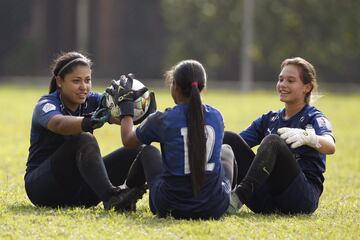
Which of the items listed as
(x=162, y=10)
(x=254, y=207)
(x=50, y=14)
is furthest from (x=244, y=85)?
(x=254, y=207)

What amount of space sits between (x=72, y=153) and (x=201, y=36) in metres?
29.5

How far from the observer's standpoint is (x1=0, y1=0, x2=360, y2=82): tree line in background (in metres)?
34.7

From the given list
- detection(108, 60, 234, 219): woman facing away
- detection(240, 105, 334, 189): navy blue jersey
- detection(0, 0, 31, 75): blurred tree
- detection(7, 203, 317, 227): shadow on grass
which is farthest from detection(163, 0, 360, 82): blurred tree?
detection(108, 60, 234, 219): woman facing away

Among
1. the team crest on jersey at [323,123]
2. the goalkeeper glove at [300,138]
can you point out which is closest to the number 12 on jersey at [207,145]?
the goalkeeper glove at [300,138]

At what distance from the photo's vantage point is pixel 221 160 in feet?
21.9

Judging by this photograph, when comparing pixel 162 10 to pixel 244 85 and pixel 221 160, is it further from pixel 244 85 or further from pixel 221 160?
pixel 221 160

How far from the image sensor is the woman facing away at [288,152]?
661 cm

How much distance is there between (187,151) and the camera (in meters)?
6.20

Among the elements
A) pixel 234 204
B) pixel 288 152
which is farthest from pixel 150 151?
pixel 288 152

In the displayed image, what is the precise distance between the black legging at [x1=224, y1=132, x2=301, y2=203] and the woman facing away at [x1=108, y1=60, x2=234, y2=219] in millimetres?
290

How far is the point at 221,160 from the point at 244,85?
2656 centimetres

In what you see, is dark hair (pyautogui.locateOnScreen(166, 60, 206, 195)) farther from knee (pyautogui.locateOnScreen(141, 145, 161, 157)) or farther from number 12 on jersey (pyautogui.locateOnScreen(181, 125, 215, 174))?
knee (pyautogui.locateOnScreen(141, 145, 161, 157))

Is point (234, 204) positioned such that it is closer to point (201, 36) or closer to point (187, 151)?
point (187, 151)

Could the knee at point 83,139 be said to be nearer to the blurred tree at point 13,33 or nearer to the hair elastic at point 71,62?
the hair elastic at point 71,62
